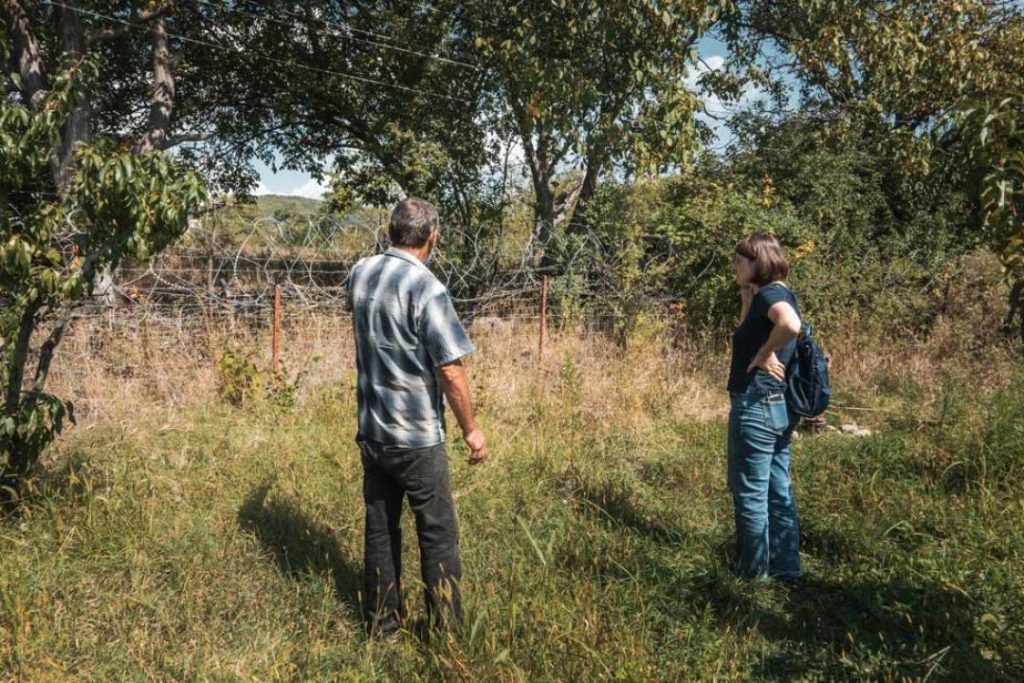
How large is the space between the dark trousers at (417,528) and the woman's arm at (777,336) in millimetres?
1501

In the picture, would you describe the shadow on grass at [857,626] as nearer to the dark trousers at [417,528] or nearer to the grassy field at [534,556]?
the grassy field at [534,556]

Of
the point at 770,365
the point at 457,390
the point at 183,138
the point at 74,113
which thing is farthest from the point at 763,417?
the point at 183,138

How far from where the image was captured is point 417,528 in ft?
9.42

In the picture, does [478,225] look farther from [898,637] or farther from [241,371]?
[898,637]

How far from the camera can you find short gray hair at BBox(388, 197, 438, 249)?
2803 mm

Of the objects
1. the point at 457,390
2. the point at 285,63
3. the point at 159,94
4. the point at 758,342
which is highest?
the point at 285,63

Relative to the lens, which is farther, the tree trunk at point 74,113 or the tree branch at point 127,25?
the tree branch at point 127,25

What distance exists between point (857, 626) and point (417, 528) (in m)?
Result: 1.98

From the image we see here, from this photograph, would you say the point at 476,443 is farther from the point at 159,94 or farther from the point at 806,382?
the point at 159,94

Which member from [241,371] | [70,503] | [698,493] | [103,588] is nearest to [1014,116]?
[698,493]

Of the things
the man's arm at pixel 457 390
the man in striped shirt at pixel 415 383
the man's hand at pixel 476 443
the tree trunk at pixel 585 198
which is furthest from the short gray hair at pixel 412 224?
the tree trunk at pixel 585 198

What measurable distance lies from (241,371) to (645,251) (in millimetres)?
5501

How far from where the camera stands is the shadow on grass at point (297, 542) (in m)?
3.47

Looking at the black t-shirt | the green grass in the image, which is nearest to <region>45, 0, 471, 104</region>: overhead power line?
the green grass
